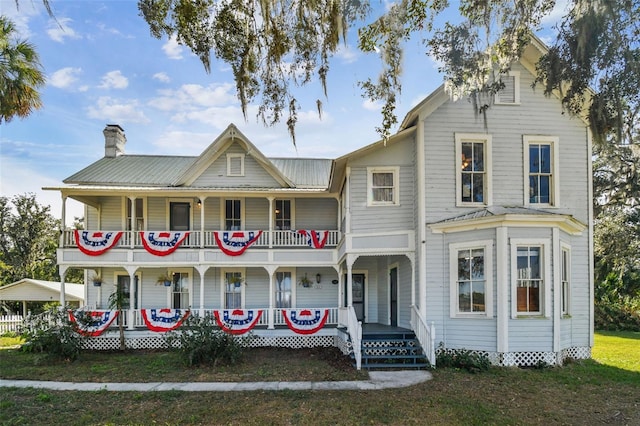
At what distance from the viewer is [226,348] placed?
40.0ft

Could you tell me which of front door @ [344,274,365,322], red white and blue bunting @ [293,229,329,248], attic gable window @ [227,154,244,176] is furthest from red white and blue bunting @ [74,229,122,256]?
front door @ [344,274,365,322]

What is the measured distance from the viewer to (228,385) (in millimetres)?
10039

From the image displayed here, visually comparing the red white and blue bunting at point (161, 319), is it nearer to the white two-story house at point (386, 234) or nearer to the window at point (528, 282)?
the white two-story house at point (386, 234)

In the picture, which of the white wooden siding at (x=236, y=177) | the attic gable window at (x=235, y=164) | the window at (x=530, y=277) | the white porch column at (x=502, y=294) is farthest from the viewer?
the attic gable window at (x=235, y=164)

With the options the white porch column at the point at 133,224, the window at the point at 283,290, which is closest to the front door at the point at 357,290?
the window at the point at 283,290

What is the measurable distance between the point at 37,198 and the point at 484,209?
38.0 metres

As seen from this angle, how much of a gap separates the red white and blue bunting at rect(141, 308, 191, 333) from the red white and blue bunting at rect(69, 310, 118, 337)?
1.13 m

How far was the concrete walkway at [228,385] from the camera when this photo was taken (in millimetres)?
9695

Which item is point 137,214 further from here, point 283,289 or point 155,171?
point 283,289

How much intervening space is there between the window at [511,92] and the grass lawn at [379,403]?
7172 millimetres

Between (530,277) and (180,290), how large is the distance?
1207cm

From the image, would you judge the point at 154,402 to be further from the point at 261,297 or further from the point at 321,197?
the point at 321,197

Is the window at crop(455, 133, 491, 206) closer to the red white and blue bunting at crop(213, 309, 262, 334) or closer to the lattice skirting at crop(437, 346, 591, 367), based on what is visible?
the lattice skirting at crop(437, 346, 591, 367)

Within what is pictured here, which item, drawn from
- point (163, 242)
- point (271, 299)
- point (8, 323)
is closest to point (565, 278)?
point (271, 299)
